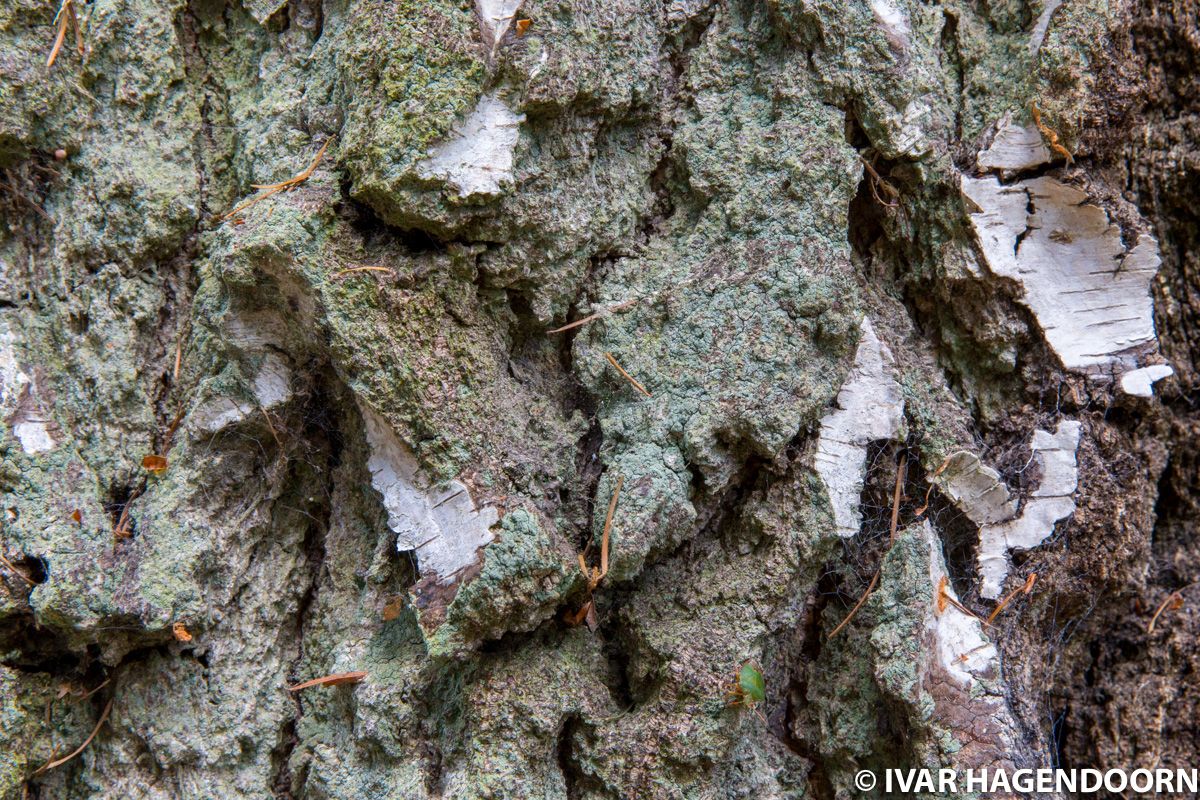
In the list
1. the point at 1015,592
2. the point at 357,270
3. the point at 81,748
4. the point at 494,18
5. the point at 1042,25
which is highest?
the point at 1042,25

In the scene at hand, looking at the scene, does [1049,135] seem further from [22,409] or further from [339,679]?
[22,409]

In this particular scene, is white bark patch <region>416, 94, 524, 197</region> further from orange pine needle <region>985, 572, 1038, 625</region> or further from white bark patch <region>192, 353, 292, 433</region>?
orange pine needle <region>985, 572, 1038, 625</region>

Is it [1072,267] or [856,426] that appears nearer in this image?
[856,426]

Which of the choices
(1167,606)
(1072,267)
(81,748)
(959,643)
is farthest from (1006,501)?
(81,748)

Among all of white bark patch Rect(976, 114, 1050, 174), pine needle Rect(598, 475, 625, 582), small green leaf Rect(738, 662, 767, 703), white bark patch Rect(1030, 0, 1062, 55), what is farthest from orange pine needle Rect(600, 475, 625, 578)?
white bark patch Rect(1030, 0, 1062, 55)

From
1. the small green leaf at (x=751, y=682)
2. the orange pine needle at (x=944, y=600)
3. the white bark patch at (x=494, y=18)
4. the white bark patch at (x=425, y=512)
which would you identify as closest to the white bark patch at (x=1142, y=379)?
the orange pine needle at (x=944, y=600)

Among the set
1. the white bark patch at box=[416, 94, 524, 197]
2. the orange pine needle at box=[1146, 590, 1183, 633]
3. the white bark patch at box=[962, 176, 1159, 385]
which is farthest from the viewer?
the orange pine needle at box=[1146, 590, 1183, 633]

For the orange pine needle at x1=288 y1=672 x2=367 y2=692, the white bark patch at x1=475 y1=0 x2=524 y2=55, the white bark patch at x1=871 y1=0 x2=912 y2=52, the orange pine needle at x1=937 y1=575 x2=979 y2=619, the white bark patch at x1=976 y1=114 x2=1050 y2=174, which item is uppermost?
the white bark patch at x1=871 y1=0 x2=912 y2=52
